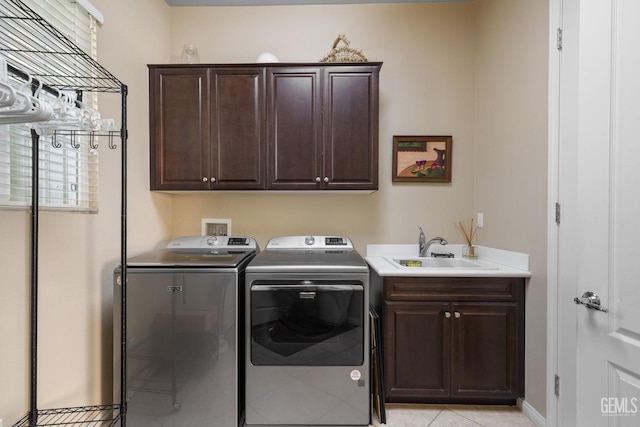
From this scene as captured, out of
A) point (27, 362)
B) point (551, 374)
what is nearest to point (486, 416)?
point (551, 374)

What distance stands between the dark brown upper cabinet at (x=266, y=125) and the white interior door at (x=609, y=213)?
1.17 m

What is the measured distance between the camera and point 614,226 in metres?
1.03

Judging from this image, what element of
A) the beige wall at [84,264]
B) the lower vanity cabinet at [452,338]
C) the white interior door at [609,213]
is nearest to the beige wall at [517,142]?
the lower vanity cabinet at [452,338]

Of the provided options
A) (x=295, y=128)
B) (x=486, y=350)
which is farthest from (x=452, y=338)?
(x=295, y=128)

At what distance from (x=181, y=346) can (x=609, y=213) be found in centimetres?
204

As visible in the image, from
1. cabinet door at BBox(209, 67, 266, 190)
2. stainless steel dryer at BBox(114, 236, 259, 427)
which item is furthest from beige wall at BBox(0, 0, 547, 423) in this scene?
cabinet door at BBox(209, 67, 266, 190)

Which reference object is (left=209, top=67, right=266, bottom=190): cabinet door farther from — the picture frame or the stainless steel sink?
the stainless steel sink

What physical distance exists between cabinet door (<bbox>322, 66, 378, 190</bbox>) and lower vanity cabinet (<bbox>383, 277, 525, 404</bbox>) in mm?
869

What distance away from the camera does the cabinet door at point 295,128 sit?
82.0 inches

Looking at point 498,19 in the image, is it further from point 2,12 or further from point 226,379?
point 226,379

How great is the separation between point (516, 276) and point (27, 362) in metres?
2.58

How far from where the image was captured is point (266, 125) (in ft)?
6.88

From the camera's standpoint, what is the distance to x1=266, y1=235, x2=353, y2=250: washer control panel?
229 cm

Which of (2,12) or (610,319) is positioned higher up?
(2,12)
